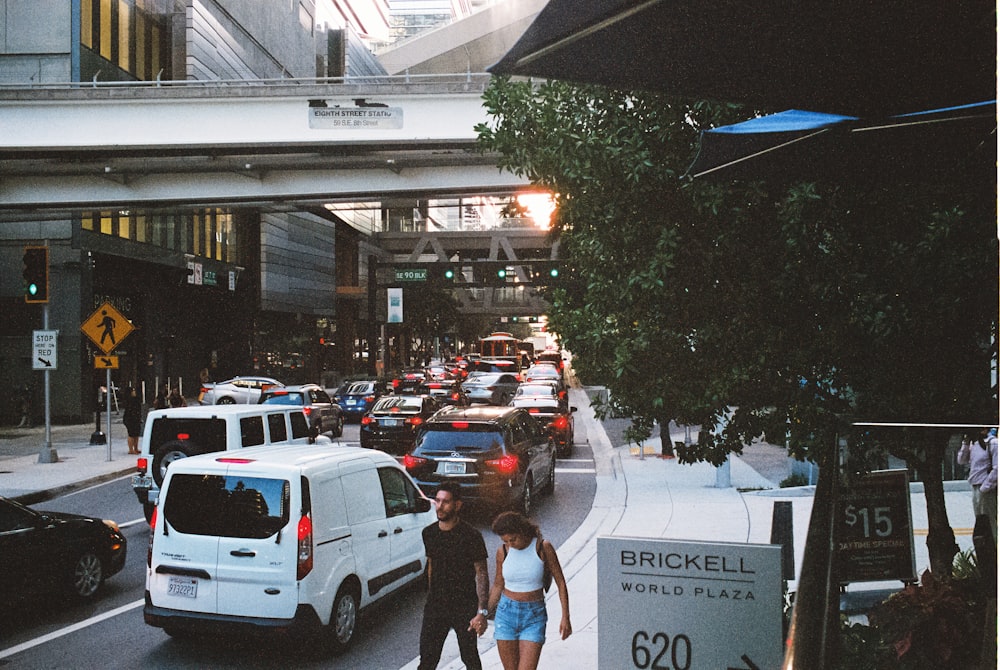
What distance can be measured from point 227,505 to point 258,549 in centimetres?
53

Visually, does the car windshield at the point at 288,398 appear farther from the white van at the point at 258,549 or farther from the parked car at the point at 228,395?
the white van at the point at 258,549

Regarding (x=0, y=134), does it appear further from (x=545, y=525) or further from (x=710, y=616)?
(x=710, y=616)

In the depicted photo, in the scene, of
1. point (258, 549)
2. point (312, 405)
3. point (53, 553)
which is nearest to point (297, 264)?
point (312, 405)

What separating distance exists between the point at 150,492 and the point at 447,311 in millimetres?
65606

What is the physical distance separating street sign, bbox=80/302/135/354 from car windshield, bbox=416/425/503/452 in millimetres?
11294

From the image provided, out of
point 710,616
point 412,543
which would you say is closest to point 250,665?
point 412,543

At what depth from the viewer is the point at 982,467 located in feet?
10.8

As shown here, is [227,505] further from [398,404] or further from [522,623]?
[398,404]

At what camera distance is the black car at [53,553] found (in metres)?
8.77

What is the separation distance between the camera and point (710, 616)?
508 centimetres

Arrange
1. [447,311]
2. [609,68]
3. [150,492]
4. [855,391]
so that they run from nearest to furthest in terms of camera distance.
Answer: [609,68] → [855,391] → [150,492] → [447,311]

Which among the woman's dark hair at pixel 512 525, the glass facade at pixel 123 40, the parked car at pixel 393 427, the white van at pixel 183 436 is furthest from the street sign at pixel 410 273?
the woman's dark hair at pixel 512 525

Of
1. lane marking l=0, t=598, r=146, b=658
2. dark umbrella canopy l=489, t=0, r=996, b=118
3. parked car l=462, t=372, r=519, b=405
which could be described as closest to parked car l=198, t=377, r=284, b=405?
parked car l=462, t=372, r=519, b=405

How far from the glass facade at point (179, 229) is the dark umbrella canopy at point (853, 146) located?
93.8ft
